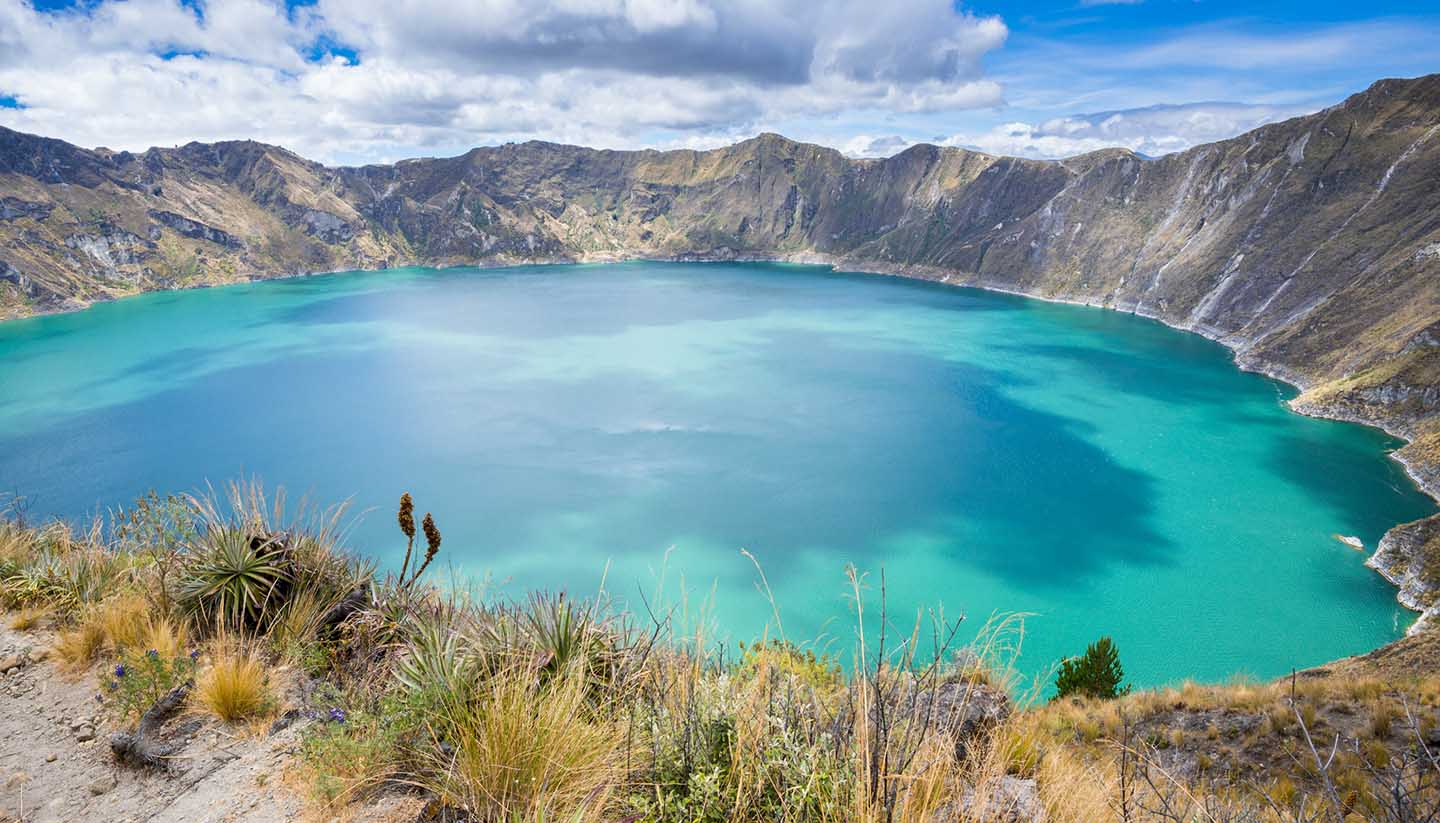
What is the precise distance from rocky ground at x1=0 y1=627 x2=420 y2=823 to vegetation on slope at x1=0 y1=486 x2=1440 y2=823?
0.48 feet

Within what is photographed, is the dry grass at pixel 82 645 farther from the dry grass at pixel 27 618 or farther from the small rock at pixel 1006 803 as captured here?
the small rock at pixel 1006 803

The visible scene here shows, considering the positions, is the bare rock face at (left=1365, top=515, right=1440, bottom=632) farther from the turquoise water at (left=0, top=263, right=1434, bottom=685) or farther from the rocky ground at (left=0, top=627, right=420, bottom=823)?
the rocky ground at (left=0, top=627, right=420, bottom=823)

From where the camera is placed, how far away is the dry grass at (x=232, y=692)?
4977 millimetres

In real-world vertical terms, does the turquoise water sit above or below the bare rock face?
below

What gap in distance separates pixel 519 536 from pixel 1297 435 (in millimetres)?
52516

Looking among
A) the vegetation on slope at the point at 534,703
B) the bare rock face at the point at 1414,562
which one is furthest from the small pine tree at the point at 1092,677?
the bare rock face at the point at 1414,562

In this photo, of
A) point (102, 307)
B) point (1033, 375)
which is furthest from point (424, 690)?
point (102, 307)

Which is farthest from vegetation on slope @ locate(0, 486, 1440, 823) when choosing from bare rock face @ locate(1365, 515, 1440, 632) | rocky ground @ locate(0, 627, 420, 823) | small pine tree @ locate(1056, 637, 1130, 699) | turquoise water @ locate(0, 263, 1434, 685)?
bare rock face @ locate(1365, 515, 1440, 632)

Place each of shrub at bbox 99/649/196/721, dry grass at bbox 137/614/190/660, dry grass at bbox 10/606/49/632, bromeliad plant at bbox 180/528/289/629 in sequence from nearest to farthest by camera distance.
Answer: shrub at bbox 99/649/196/721 → dry grass at bbox 137/614/190/660 → bromeliad plant at bbox 180/528/289/629 → dry grass at bbox 10/606/49/632

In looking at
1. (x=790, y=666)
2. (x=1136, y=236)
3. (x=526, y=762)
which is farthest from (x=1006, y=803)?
(x=1136, y=236)

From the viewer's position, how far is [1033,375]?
65.2 meters

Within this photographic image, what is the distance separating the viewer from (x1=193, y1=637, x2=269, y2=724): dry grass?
4.98m

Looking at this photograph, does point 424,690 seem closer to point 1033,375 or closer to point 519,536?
point 519,536

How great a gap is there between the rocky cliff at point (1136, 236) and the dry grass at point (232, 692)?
53.9 metres
